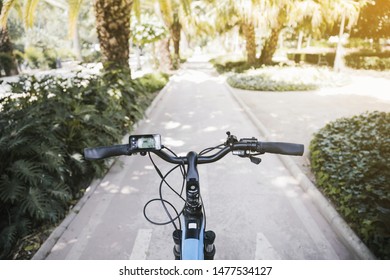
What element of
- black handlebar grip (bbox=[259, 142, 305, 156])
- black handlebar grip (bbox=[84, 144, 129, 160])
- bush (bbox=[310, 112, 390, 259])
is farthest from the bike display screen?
bush (bbox=[310, 112, 390, 259])

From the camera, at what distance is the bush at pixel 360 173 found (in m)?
3.26

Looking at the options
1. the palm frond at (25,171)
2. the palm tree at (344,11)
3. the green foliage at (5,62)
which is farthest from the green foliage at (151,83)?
the green foliage at (5,62)

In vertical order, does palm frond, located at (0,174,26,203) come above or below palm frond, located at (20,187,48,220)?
above

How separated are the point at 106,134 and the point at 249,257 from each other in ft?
13.0

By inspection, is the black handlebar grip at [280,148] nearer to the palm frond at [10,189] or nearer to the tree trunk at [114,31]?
the palm frond at [10,189]

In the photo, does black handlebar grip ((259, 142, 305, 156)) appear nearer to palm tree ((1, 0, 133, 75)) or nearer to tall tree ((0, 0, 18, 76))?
palm tree ((1, 0, 133, 75))

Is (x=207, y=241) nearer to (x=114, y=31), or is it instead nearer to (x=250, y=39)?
(x=114, y=31)

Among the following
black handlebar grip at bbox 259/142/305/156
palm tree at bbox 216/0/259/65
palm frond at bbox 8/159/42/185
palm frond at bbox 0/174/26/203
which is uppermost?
palm tree at bbox 216/0/259/65

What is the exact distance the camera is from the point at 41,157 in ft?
13.0

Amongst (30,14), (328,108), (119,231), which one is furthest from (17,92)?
(328,108)

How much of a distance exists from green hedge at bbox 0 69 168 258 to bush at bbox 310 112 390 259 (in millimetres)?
3745

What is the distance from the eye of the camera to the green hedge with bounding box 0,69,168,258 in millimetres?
3551

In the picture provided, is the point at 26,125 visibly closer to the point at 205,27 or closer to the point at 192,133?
the point at 192,133

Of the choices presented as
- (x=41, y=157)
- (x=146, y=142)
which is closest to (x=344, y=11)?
(x=41, y=157)
